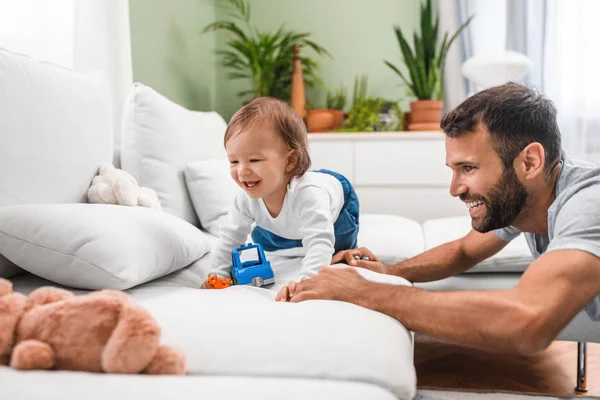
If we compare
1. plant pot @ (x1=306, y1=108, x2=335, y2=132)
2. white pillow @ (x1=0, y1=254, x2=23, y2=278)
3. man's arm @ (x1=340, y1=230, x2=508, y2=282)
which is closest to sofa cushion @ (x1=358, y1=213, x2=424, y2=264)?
man's arm @ (x1=340, y1=230, x2=508, y2=282)

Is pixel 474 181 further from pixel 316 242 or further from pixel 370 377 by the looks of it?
pixel 370 377

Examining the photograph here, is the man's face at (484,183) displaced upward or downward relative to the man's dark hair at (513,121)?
downward

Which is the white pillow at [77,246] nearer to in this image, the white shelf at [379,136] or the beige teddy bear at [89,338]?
the beige teddy bear at [89,338]

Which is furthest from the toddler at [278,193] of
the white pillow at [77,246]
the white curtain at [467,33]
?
the white curtain at [467,33]

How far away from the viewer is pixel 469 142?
127cm

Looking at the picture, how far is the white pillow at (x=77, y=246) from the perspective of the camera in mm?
1156

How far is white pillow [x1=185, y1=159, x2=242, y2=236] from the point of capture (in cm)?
212

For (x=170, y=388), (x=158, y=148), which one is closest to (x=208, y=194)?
(x=158, y=148)

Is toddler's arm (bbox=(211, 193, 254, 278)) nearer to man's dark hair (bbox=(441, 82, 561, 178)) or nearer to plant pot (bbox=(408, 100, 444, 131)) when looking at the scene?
man's dark hair (bbox=(441, 82, 561, 178))

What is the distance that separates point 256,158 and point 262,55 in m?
2.33

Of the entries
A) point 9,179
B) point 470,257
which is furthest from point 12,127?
point 470,257

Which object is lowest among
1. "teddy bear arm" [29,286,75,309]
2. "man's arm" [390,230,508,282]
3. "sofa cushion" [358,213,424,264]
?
"sofa cushion" [358,213,424,264]

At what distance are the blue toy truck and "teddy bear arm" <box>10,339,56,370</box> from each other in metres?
0.66

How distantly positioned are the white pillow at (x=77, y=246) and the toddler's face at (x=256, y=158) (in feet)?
1.09
